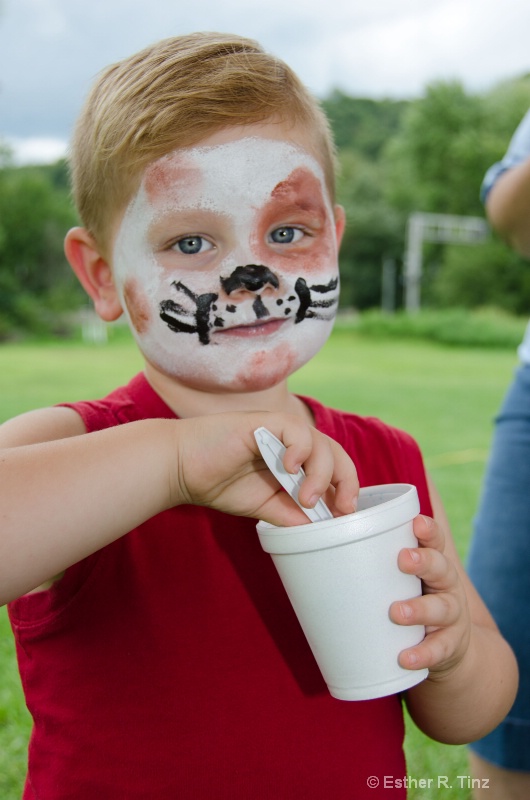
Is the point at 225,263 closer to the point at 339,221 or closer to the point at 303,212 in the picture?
the point at 303,212

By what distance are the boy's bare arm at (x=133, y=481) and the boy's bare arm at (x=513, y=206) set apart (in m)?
1.31

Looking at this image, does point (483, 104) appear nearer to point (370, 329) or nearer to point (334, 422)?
point (370, 329)

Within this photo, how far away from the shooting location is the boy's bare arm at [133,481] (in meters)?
1.08

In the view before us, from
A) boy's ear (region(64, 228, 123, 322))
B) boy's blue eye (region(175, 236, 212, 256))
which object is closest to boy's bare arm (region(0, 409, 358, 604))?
boy's blue eye (region(175, 236, 212, 256))

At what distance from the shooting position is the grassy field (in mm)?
2520

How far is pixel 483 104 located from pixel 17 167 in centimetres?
2300

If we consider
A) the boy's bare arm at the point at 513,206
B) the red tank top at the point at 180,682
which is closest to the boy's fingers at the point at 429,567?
the red tank top at the point at 180,682

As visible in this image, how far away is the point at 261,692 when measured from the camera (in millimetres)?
1406

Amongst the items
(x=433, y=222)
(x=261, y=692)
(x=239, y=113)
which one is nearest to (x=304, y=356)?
(x=239, y=113)

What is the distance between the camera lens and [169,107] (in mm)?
1384

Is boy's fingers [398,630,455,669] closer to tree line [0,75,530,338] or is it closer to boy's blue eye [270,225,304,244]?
boy's blue eye [270,225,304,244]

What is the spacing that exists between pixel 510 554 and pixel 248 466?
3.82 feet

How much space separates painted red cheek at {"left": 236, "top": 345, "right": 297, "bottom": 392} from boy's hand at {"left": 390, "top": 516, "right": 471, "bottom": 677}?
15.8 inches

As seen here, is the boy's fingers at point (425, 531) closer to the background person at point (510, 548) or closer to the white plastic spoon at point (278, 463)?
the white plastic spoon at point (278, 463)
